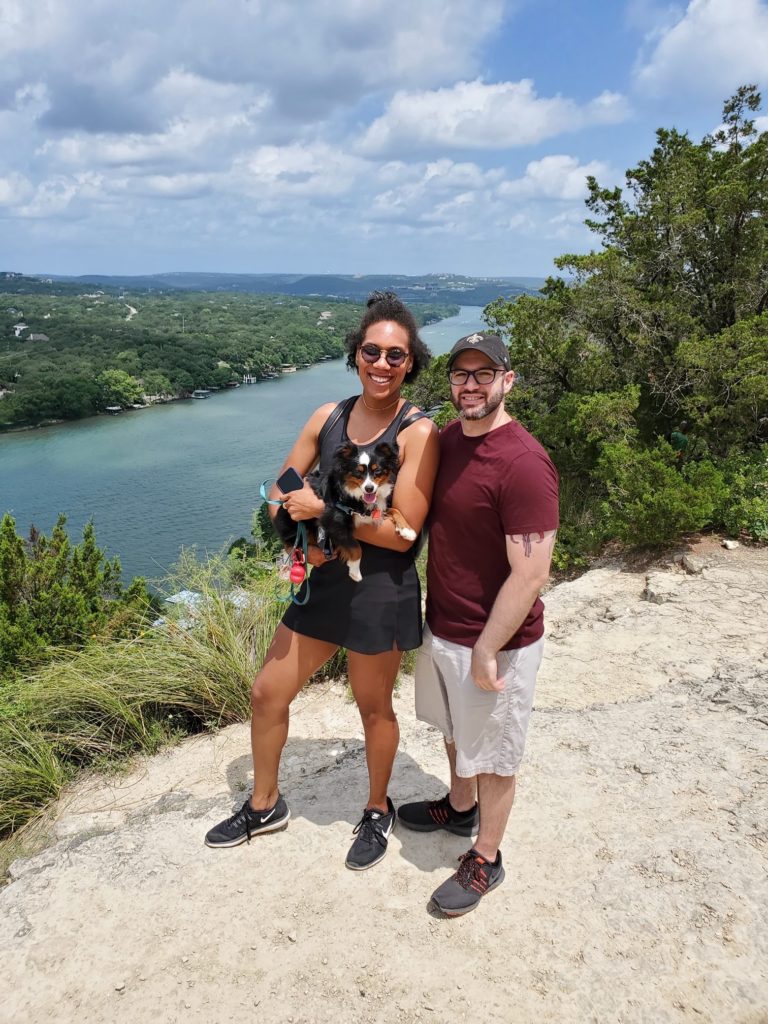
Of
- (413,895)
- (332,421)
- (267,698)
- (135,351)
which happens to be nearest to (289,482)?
(332,421)

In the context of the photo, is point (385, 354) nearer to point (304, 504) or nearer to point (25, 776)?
point (304, 504)

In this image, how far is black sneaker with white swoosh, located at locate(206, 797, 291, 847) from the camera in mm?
2174

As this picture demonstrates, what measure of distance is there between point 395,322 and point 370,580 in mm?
725

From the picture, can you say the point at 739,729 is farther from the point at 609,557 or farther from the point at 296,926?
the point at 609,557

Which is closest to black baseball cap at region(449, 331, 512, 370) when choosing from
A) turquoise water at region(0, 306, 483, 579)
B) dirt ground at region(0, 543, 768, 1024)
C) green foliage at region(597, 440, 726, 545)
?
dirt ground at region(0, 543, 768, 1024)

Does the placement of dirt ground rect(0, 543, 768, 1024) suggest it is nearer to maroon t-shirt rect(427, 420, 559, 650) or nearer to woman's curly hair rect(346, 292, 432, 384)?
maroon t-shirt rect(427, 420, 559, 650)

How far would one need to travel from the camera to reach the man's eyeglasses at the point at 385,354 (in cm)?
180

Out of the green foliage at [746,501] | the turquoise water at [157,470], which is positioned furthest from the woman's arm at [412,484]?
the turquoise water at [157,470]

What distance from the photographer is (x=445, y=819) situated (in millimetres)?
2209

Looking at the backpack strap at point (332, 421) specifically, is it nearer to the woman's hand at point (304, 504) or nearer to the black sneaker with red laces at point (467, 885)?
the woman's hand at point (304, 504)

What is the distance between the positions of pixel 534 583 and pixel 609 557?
4511 mm

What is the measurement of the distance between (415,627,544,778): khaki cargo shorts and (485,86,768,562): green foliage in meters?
4.00

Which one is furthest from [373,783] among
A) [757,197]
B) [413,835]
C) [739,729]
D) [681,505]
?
[757,197]

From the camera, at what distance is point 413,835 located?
2.21m
